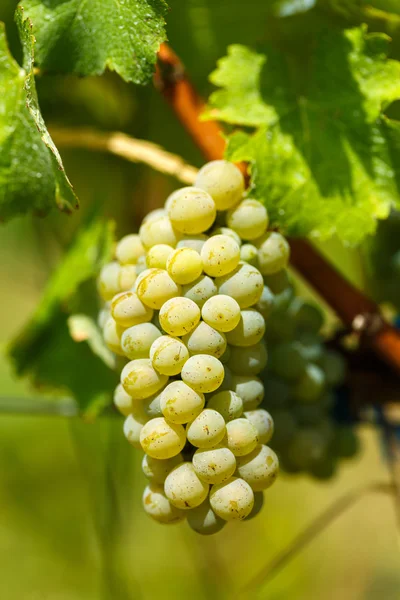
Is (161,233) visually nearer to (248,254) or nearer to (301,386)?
(248,254)

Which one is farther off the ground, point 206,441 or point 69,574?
point 206,441

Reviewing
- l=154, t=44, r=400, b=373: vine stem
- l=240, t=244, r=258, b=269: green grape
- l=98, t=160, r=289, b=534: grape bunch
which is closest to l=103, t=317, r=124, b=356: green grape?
l=98, t=160, r=289, b=534: grape bunch

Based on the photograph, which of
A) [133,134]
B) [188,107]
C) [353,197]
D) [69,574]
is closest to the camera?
[353,197]

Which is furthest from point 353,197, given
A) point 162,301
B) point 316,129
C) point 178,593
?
point 178,593

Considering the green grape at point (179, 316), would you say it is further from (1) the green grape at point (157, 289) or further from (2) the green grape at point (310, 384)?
(2) the green grape at point (310, 384)

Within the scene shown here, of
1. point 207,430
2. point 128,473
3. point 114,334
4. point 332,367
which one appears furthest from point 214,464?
point 128,473

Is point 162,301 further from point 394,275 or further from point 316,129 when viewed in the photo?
point 394,275
